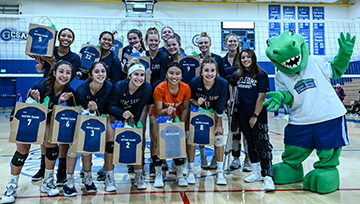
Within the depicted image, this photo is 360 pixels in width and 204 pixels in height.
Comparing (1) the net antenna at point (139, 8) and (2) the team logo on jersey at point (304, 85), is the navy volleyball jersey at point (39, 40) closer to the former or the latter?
(2) the team logo on jersey at point (304, 85)

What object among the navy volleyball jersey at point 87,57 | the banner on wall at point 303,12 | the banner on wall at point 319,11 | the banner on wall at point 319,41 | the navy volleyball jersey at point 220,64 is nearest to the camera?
the navy volleyball jersey at point 87,57

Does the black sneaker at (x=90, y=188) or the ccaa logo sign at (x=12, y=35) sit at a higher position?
the ccaa logo sign at (x=12, y=35)

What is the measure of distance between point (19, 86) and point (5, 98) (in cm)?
120

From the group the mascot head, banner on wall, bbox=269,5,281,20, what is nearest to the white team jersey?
the mascot head

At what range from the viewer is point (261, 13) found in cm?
1625

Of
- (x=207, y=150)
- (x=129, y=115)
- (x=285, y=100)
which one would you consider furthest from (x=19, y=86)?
(x=285, y=100)

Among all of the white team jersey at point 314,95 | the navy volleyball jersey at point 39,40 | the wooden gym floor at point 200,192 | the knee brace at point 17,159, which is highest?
the navy volleyball jersey at point 39,40

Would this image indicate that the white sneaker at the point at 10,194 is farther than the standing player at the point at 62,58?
No

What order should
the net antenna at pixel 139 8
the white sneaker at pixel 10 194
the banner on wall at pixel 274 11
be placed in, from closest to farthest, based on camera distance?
the white sneaker at pixel 10 194 < the net antenna at pixel 139 8 < the banner on wall at pixel 274 11

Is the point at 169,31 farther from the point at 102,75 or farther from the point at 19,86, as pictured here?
the point at 19,86

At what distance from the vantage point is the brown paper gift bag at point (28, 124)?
2758 millimetres

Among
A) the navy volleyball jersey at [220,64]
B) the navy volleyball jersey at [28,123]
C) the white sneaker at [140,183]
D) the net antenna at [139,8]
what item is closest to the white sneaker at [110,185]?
the white sneaker at [140,183]

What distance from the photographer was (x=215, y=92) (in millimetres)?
3441

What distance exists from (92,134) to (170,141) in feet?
2.77
